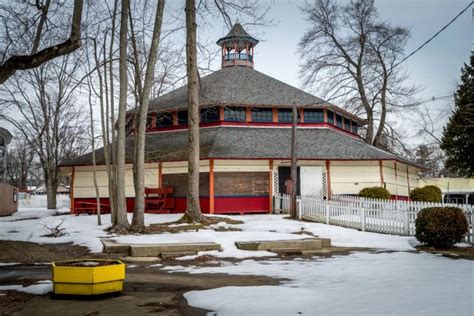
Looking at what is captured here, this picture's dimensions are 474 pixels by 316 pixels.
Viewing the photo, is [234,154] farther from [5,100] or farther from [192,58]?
[5,100]

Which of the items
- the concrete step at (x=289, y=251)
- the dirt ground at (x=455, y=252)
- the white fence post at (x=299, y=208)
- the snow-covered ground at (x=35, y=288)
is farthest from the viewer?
the white fence post at (x=299, y=208)

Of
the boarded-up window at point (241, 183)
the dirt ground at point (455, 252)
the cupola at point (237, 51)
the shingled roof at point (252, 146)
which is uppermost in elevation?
the cupola at point (237, 51)

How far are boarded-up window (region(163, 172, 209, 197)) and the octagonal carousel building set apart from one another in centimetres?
6

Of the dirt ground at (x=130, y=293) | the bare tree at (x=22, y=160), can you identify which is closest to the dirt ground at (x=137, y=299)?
the dirt ground at (x=130, y=293)

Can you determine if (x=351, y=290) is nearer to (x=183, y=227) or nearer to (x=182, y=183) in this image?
(x=183, y=227)

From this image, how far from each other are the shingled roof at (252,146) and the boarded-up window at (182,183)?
1199 millimetres

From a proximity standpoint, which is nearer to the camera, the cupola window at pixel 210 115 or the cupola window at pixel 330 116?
the cupola window at pixel 210 115

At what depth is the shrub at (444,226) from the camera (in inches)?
497

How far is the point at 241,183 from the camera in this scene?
2436 cm

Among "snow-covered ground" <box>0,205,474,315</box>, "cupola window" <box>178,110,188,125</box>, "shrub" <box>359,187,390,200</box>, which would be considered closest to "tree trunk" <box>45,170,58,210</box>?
"cupola window" <box>178,110,188,125</box>

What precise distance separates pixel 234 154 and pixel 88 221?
27.0ft

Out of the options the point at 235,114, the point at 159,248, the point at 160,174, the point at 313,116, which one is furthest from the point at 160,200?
the point at 159,248

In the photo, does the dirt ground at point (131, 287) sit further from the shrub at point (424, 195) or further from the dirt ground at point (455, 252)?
the shrub at point (424, 195)

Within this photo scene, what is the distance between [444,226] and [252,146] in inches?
541
